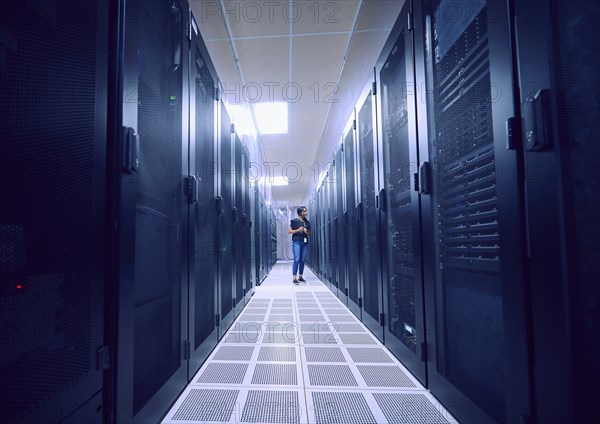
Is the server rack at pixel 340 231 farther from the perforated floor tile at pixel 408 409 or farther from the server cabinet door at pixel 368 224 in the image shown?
the perforated floor tile at pixel 408 409

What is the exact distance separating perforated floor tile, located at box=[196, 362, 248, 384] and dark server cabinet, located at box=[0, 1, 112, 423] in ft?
2.43

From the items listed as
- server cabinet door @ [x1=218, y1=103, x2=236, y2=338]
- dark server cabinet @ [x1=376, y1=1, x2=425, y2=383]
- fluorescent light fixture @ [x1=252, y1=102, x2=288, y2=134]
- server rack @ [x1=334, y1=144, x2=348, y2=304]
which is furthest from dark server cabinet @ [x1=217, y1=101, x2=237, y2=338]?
fluorescent light fixture @ [x1=252, y1=102, x2=288, y2=134]

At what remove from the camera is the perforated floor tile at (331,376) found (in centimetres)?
142

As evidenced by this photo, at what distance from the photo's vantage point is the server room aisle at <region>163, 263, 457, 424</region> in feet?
3.83

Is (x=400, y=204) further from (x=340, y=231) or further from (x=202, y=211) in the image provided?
(x=340, y=231)

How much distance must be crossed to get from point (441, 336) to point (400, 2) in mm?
2127

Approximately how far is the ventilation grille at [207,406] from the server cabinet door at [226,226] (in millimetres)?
759

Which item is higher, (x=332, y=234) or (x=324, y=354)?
(x=332, y=234)

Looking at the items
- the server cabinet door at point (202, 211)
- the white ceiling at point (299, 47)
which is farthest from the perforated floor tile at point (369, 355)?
the white ceiling at point (299, 47)

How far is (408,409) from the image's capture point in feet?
3.94

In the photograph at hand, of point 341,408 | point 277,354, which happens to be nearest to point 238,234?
point 277,354

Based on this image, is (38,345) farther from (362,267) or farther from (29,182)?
(362,267)

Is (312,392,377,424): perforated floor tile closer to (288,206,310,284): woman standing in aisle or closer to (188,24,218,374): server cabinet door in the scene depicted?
(188,24,218,374): server cabinet door

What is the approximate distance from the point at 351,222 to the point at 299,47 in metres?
2.06
